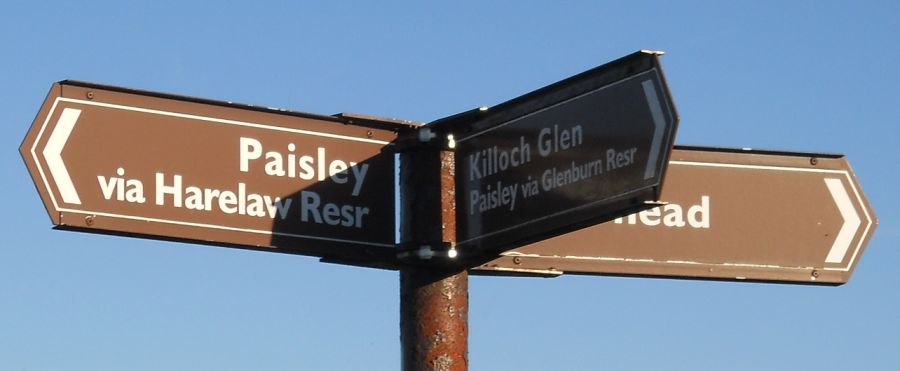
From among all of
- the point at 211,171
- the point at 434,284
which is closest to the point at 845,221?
the point at 434,284

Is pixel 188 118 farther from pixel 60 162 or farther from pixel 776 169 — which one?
pixel 776 169

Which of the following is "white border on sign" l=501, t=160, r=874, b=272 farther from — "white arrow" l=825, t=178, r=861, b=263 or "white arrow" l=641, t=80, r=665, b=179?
"white arrow" l=641, t=80, r=665, b=179

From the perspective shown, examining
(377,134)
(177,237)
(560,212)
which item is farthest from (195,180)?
(560,212)

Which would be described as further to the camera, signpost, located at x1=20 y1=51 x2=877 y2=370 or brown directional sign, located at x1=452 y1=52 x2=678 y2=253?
signpost, located at x1=20 y1=51 x2=877 y2=370

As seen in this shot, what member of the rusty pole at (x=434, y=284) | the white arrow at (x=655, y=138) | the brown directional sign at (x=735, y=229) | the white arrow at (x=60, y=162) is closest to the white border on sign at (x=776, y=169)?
the brown directional sign at (x=735, y=229)

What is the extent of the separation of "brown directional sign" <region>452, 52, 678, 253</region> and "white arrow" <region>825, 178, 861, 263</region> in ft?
4.23

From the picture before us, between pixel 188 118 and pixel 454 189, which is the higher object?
pixel 188 118

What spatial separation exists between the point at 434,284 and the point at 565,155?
0.71 m

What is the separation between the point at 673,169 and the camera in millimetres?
5676

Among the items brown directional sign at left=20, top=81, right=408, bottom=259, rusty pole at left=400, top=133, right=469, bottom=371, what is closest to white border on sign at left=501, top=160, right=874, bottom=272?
rusty pole at left=400, top=133, right=469, bottom=371

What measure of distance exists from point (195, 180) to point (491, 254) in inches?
37.4

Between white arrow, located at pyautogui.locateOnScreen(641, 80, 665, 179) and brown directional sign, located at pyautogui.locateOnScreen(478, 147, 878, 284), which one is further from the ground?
brown directional sign, located at pyautogui.locateOnScreen(478, 147, 878, 284)

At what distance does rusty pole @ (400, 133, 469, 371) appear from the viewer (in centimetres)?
527

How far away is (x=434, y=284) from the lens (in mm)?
5316
